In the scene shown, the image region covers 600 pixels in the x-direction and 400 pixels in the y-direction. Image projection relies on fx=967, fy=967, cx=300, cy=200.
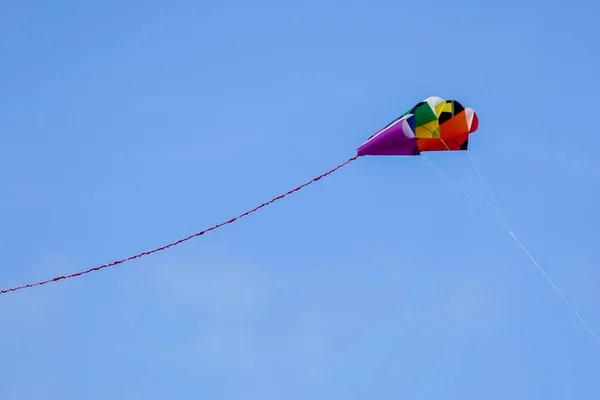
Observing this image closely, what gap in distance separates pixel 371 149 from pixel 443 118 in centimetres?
321

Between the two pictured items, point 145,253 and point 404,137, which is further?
point 404,137

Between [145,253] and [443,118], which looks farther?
[443,118]

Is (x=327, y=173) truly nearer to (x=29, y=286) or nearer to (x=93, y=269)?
(x=93, y=269)

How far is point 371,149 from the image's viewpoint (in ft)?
124

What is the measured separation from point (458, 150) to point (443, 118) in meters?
1.54

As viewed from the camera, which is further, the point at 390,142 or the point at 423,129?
the point at 423,129

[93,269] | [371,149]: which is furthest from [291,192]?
[93,269]

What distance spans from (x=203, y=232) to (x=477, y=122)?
12376 mm

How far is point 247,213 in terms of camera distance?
33.7 meters

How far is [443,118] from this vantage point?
3844cm

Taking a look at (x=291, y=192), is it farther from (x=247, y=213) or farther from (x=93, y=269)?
(x=93, y=269)

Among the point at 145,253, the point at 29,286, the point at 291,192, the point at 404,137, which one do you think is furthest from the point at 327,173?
the point at 29,286

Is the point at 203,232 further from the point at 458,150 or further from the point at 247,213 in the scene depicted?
the point at 458,150

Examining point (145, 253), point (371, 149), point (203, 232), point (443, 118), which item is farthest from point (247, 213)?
point (443, 118)
